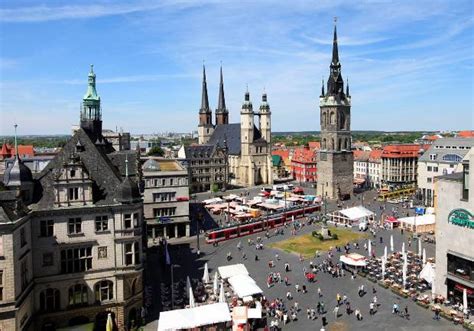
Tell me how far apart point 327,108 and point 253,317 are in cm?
8404

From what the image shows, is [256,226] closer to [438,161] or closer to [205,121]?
[438,161]

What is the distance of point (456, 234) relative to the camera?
43469 mm

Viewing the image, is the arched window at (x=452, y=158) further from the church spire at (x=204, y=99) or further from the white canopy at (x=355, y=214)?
the church spire at (x=204, y=99)

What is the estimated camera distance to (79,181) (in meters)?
38.8

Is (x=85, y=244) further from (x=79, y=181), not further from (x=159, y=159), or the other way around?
(x=159, y=159)

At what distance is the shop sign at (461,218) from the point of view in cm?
4184

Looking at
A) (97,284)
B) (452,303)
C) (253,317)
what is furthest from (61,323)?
(452,303)

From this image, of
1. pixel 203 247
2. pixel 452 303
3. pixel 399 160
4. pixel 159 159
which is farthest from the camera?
pixel 399 160

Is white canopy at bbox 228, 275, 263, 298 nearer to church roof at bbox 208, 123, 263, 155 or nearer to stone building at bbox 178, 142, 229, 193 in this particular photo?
stone building at bbox 178, 142, 229, 193

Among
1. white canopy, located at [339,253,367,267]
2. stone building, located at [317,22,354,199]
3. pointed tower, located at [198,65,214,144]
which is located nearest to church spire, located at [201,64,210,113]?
pointed tower, located at [198,65,214,144]

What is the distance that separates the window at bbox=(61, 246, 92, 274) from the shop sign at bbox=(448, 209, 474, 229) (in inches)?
1329

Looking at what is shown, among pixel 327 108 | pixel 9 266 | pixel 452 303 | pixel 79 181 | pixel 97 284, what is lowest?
pixel 452 303

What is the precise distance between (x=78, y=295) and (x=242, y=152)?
103 meters

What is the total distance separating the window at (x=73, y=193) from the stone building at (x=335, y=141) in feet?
266
